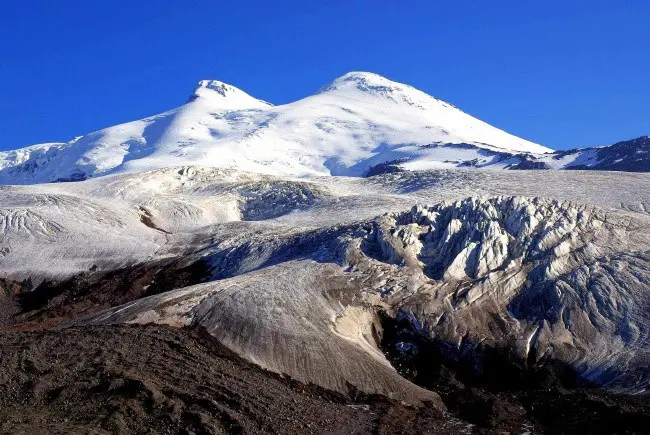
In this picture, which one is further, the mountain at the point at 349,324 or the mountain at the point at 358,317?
the mountain at the point at 358,317

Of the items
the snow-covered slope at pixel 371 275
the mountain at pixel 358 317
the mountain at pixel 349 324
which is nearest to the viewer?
the mountain at pixel 349 324

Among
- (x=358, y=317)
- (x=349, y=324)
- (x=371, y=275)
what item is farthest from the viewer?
(x=371, y=275)

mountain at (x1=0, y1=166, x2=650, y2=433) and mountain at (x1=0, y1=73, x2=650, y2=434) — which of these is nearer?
mountain at (x1=0, y1=73, x2=650, y2=434)

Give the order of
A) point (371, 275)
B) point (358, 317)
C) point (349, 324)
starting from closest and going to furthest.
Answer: point (349, 324) → point (358, 317) → point (371, 275)

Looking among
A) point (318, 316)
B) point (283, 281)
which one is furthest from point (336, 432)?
point (283, 281)

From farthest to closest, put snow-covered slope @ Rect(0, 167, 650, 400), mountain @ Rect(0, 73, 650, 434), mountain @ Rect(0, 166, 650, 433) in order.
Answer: snow-covered slope @ Rect(0, 167, 650, 400) < mountain @ Rect(0, 166, 650, 433) < mountain @ Rect(0, 73, 650, 434)

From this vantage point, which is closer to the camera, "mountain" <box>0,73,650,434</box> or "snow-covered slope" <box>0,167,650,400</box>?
"mountain" <box>0,73,650,434</box>

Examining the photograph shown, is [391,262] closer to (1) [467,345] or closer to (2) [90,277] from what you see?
(1) [467,345]

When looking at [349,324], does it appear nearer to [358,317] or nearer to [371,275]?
[358,317]

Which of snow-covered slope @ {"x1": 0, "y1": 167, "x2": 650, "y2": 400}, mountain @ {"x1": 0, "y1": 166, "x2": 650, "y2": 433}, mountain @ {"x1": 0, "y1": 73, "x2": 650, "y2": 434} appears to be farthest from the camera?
snow-covered slope @ {"x1": 0, "y1": 167, "x2": 650, "y2": 400}

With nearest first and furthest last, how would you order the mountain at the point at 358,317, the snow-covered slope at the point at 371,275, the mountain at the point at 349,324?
the mountain at the point at 349,324 → the mountain at the point at 358,317 → the snow-covered slope at the point at 371,275

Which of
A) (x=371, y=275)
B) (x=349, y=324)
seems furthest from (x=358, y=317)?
(x=371, y=275)

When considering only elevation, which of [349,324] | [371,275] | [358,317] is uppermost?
[371,275]
